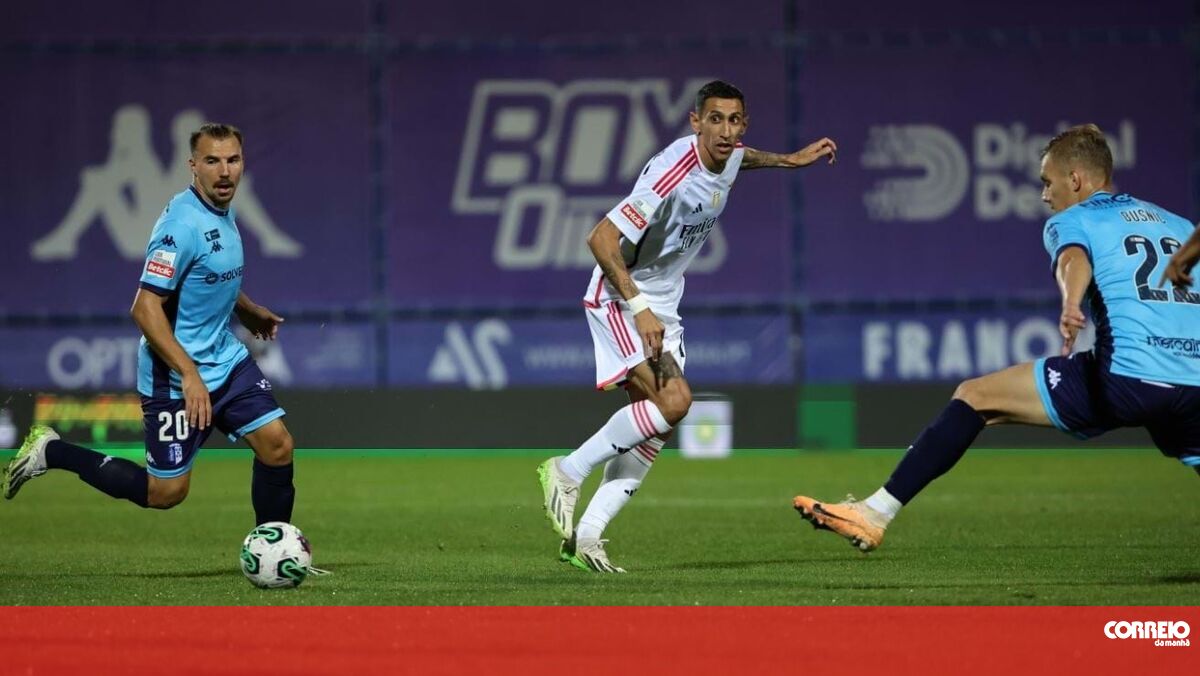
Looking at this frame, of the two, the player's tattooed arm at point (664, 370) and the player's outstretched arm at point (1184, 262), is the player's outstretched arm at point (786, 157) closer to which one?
the player's tattooed arm at point (664, 370)

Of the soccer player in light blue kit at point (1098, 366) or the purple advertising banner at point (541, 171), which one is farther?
the purple advertising banner at point (541, 171)

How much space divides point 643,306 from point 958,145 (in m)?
10.1

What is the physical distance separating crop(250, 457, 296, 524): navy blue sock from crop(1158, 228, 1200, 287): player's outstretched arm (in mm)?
3432

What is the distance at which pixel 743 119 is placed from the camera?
7.86m

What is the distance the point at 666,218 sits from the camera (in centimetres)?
799

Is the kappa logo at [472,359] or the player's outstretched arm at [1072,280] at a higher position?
the player's outstretched arm at [1072,280]

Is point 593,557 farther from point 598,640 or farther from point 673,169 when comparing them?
point 598,640

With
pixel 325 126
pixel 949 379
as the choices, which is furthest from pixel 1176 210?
pixel 325 126

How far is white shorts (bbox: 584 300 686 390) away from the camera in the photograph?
26.1 ft

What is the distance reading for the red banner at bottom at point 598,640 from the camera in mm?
5090

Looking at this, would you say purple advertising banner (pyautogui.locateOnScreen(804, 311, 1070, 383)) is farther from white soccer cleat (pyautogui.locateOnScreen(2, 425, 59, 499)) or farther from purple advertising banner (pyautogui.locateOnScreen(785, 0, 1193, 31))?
white soccer cleat (pyautogui.locateOnScreen(2, 425, 59, 499))

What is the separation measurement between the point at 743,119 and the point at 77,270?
413 inches

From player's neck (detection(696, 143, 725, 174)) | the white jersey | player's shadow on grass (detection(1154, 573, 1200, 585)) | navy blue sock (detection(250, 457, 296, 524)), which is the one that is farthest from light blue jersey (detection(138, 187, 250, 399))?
player's shadow on grass (detection(1154, 573, 1200, 585))

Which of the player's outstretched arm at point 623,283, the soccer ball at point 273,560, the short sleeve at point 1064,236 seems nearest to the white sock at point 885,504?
the short sleeve at point 1064,236
